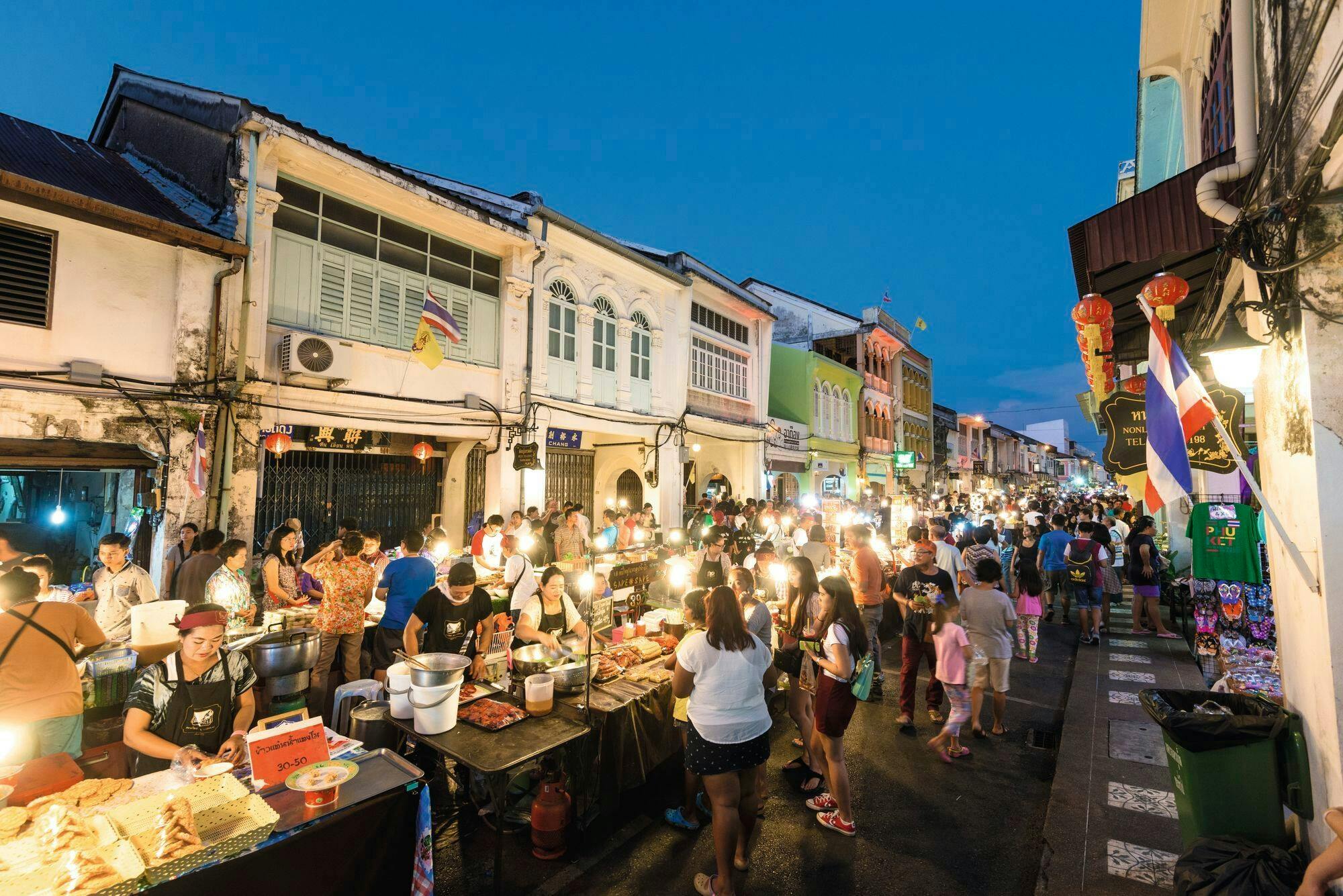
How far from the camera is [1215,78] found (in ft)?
24.2

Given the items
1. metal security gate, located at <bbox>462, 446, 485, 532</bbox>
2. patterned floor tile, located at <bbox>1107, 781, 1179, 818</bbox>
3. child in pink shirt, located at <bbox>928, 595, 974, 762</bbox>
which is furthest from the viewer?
metal security gate, located at <bbox>462, 446, 485, 532</bbox>

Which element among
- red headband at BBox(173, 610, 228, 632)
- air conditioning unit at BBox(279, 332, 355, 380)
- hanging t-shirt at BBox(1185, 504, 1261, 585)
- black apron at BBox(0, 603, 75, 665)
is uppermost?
air conditioning unit at BBox(279, 332, 355, 380)

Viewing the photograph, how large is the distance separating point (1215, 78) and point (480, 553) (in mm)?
12475

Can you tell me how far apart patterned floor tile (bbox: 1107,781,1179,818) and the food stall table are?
483cm

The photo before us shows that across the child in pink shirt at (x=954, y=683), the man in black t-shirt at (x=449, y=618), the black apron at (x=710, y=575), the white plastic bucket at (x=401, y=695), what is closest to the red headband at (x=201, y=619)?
the white plastic bucket at (x=401, y=695)

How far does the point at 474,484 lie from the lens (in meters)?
14.5

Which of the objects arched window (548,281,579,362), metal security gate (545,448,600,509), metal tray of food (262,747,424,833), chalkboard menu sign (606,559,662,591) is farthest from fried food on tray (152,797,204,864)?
metal security gate (545,448,600,509)

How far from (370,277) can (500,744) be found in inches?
427

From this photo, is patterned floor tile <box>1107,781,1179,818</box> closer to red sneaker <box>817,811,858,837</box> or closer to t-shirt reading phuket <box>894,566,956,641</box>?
t-shirt reading phuket <box>894,566,956,641</box>

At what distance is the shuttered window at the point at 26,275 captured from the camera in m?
8.12

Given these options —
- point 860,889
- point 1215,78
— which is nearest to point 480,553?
point 860,889

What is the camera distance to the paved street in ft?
14.5

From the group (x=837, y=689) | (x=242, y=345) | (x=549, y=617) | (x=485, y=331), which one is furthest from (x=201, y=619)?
(x=485, y=331)

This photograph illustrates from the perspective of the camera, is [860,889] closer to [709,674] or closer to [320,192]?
[709,674]
